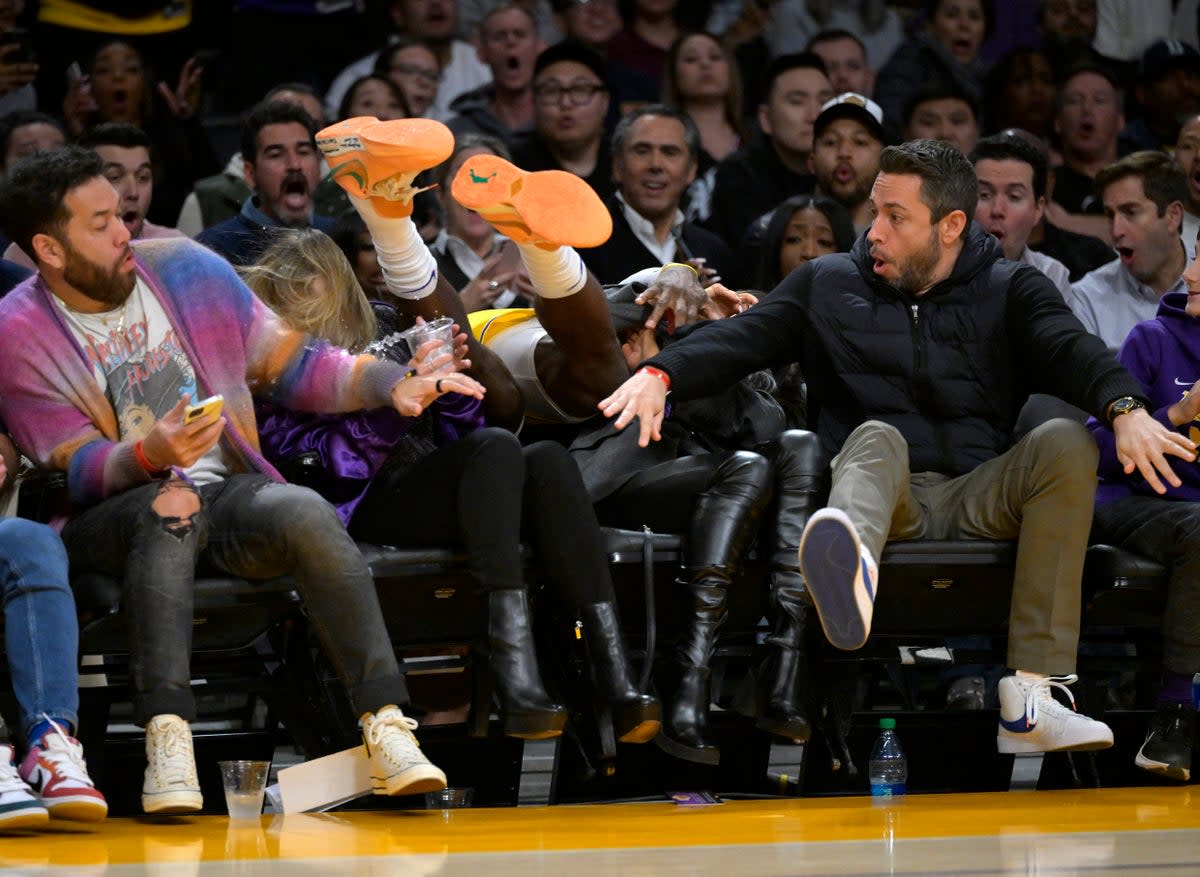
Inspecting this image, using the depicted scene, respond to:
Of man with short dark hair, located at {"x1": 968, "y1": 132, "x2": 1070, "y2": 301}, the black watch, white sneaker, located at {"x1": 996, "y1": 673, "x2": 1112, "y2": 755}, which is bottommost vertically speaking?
white sneaker, located at {"x1": 996, "y1": 673, "x2": 1112, "y2": 755}

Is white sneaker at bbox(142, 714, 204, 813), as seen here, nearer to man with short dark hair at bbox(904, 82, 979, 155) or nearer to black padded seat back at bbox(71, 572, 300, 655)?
black padded seat back at bbox(71, 572, 300, 655)

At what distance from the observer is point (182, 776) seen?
362cm

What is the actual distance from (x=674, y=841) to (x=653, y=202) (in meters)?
3.32

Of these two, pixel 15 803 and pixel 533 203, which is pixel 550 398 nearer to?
pixel 533 203

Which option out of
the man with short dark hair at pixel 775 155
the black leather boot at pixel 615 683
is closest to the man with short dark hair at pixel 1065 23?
the man with short dark hair at pixel 775 155

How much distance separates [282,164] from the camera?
6.01 m

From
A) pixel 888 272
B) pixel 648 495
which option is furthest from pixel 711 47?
pixel 648 495

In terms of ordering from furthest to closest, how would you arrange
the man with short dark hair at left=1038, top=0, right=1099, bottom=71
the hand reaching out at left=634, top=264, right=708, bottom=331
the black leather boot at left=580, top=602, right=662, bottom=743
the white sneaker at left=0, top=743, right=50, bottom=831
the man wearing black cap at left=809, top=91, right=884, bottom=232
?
the man with short dark hair at left=1038, top=0, right=1099, bottom=71 → the man wearing black cap at left=809, top=91, right=884, bottom=232 → the hand reaching out at left=634, top=264, right=708, bottom=331 → the black leather boot at left=580, top=602, right=662, bottom=743 → the white sneaker at left=0, top=743, right=50, bottom=831

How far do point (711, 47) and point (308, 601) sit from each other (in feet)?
14.2

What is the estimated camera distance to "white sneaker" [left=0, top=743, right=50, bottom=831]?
3.45 meters

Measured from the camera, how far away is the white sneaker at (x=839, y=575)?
385 centimetres

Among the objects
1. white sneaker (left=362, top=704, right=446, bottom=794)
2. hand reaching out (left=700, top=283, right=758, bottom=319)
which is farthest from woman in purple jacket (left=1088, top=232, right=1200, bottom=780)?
white sneaker (left=362, top=704, right=446, bottom=794)

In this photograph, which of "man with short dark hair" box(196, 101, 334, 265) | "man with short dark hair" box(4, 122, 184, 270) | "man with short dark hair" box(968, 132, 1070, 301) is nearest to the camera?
"man with short dark hair" box(4, 122, 184, 270)

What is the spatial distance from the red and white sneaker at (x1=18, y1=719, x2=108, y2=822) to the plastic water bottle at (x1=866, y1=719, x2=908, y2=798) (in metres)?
1.80
